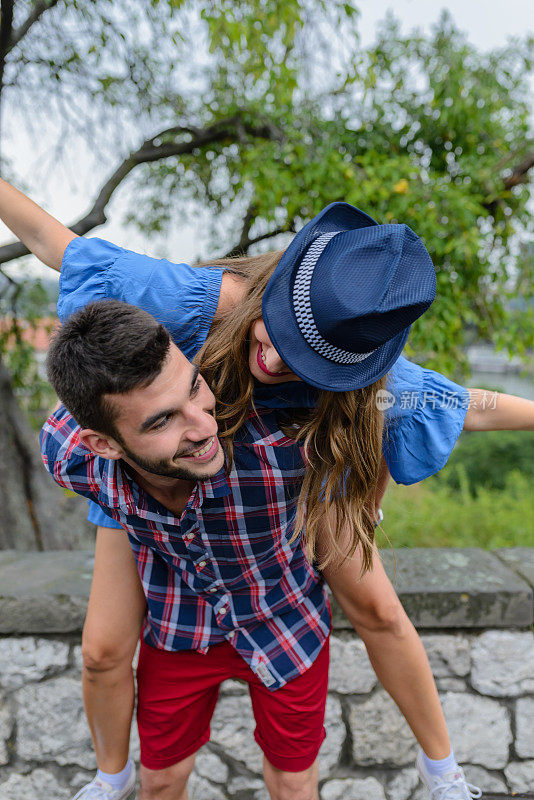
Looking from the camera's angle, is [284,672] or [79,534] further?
[79,534]

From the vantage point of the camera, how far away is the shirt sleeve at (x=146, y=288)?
4.55 ft

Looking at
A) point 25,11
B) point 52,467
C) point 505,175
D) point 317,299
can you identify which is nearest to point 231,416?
point 317,299

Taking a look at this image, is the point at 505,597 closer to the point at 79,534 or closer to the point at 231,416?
the point at 231,416

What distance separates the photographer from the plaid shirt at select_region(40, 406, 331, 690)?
1.40 metres

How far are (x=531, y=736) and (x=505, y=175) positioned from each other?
245 centimetres

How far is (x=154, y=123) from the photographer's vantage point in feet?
12.4

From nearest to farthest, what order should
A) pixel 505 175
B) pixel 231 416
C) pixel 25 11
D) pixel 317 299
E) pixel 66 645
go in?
pixel 317 299 → pixel 231 416 → pixel 66 645 → pixel 505 175 → pixel 25 11

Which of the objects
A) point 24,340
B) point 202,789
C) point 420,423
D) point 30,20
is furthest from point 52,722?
point 30,20

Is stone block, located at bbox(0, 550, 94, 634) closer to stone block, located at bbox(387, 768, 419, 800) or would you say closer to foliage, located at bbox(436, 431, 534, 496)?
stone block, located at bbox(387, 768, 419, 800)

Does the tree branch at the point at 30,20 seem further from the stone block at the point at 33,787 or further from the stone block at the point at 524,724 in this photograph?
the stone block at the point at 524,724

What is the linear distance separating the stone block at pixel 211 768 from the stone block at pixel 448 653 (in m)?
0.76

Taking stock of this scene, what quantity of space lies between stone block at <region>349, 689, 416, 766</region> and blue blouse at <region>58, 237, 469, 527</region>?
925mm

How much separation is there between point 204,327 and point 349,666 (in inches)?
49.0

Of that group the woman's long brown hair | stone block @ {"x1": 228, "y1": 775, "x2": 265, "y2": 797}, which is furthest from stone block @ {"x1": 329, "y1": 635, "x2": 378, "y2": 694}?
the woman's long brown hair
